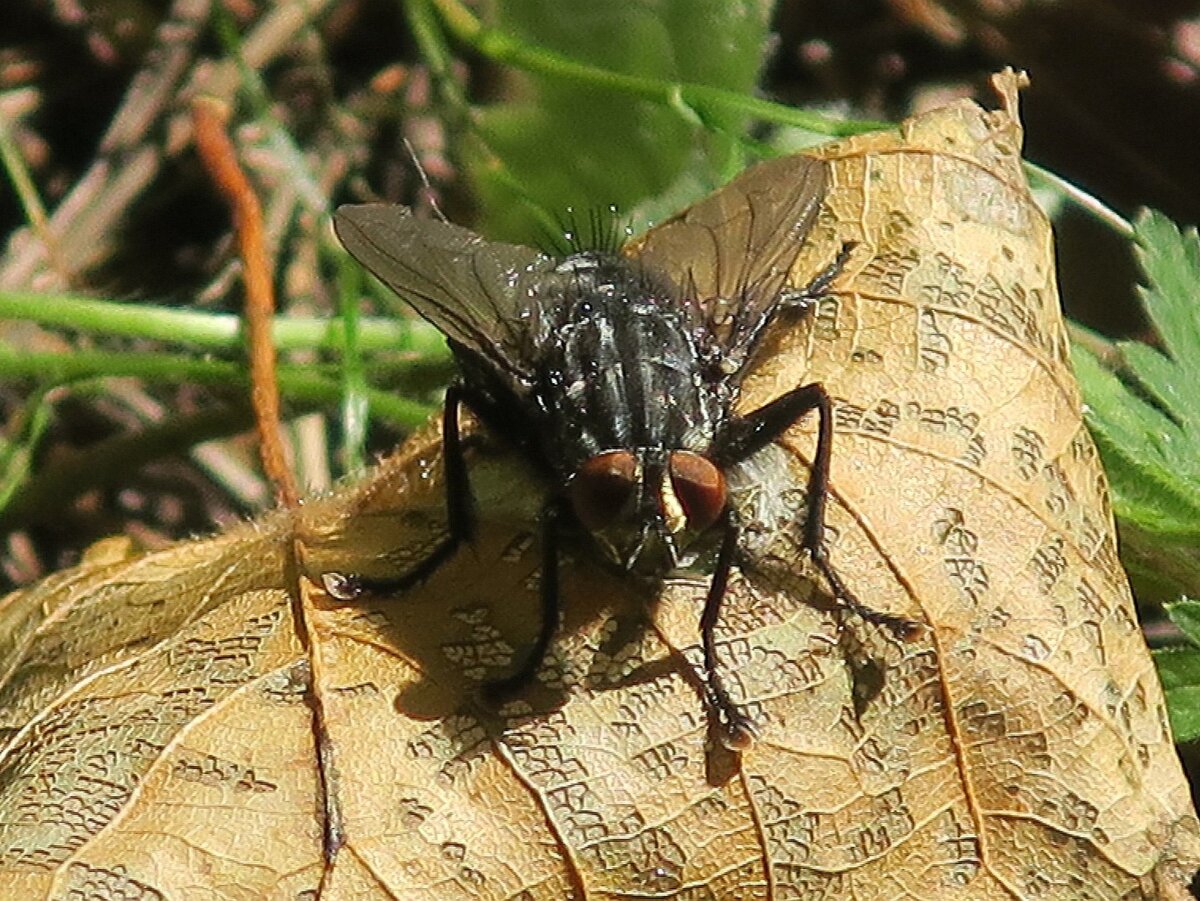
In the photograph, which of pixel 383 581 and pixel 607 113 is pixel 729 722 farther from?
pixel 607 113

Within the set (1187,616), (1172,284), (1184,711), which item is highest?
(1172,284)

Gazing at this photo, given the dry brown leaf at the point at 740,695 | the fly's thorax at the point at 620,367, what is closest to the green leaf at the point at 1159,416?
the dry brown leaf at the point at 740,695

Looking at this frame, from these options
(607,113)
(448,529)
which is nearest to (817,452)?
(448,529)

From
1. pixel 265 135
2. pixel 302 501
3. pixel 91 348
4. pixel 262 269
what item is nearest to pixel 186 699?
pixel 302 501

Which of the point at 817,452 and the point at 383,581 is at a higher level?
the point at 817,452

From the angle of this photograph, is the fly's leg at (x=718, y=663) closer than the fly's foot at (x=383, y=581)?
Yes

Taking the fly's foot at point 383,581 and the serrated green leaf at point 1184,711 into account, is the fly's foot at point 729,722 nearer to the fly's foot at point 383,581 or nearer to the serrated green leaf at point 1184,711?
the fly's foot at point 383,581
